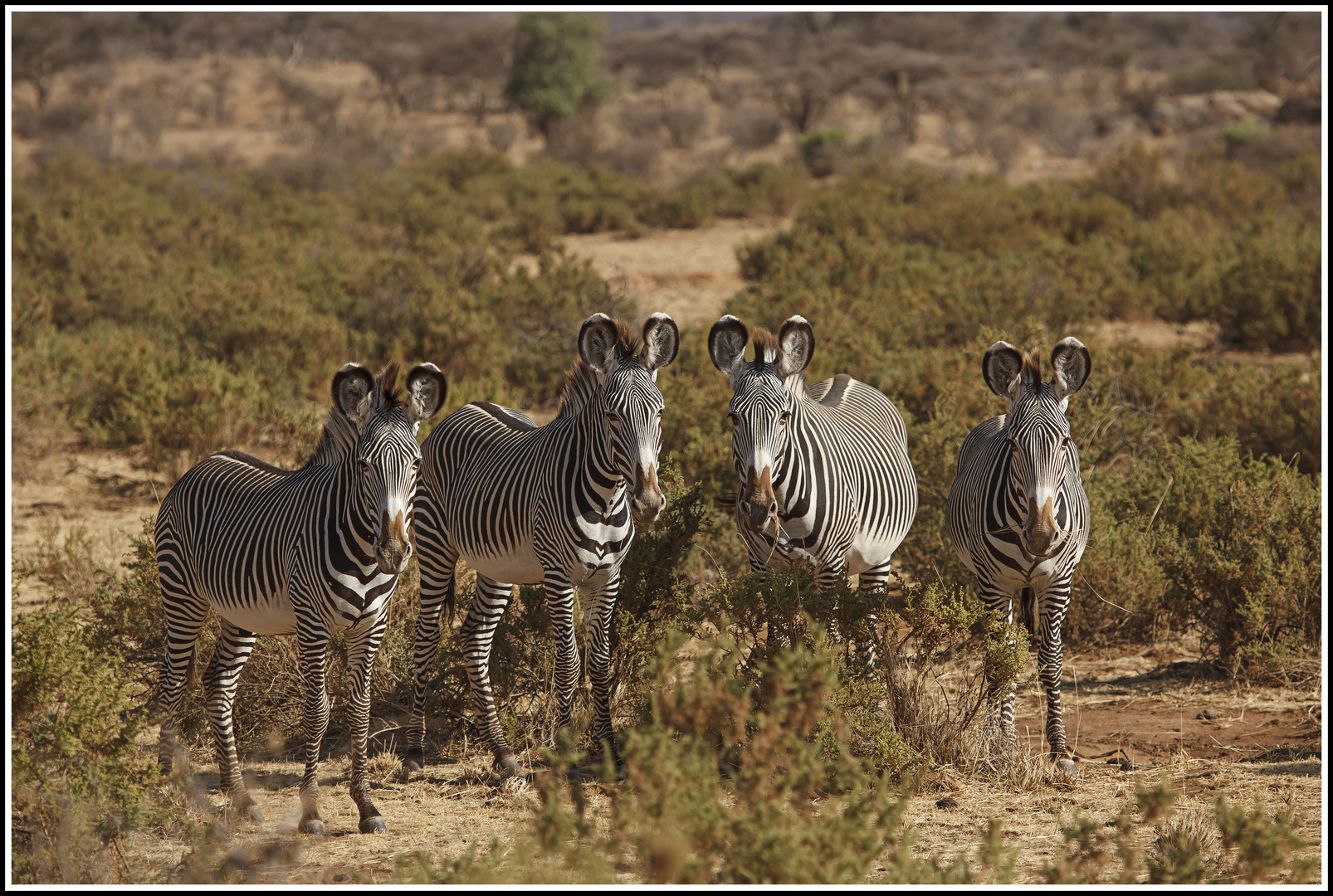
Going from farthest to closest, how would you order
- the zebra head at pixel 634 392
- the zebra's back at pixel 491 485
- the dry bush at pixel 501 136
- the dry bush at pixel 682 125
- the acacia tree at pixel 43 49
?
the acacia tree at pixel 43 49 < the dry bush at pixel 682 125 < the dry bush at pixel 501 136 < the zebra's back at pixel 491 485 < the zebra head at pixel 634 392

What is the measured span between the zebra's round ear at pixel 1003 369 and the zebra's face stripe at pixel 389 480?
2531mm

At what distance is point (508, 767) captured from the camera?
5492mm

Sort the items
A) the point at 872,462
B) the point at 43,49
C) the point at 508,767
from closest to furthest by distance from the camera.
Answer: the point at 508,767
the point at 872,462
the point at 43,49

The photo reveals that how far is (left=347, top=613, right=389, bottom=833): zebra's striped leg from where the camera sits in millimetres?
4734

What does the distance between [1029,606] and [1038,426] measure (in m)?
0.96

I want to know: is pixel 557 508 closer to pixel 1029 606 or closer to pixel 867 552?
pixel 867 552

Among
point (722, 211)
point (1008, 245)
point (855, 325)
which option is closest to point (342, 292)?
point (855, 325)

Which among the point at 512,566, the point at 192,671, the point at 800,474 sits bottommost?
the point at 192,671

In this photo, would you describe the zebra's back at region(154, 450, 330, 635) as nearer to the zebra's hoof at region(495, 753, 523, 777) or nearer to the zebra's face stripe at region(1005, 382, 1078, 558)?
the zebra's hoof at region(495, 753, 523, 777)

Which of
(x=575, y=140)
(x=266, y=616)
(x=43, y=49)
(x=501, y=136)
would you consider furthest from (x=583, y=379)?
(x=43, y=49)

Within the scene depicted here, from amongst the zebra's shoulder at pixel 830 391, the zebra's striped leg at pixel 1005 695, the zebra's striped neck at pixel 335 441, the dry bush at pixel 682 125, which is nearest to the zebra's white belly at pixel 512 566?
the zebra's striped neck at pixel 335 441

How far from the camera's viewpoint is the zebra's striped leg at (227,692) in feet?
16.6

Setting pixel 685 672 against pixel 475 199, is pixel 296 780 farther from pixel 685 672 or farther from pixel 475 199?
pixel 475 199

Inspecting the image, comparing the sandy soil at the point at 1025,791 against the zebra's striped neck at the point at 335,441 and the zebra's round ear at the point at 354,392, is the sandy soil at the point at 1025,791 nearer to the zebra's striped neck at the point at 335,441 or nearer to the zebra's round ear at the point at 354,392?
the zebra's striped neck at the point at 335,441
